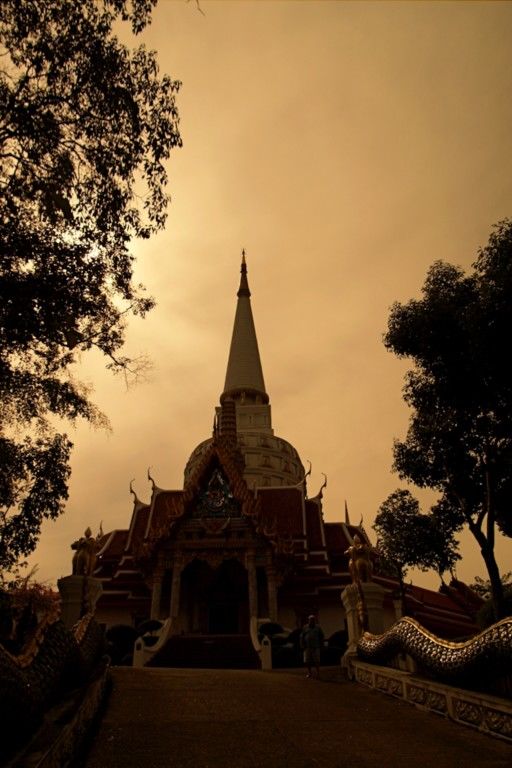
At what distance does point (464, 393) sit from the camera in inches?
531

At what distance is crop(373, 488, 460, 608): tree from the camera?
53.1ft

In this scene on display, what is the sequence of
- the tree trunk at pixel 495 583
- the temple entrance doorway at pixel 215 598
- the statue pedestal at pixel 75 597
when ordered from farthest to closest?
the temple entrance doorway at pixel 215 598
the tree trunk at pixel 495 583
the statue pedestal at pixel 75 597

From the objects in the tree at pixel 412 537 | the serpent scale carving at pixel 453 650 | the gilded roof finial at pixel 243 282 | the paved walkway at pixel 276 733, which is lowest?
the paved walkway at pixel 276 733

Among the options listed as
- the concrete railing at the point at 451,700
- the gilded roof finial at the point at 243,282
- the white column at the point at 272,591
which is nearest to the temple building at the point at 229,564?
the white column at the point at 272,591

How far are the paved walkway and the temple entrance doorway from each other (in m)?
13.7

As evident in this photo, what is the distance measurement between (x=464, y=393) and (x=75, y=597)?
9.87 m

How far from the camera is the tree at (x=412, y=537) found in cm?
1619

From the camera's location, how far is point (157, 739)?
5.15 m

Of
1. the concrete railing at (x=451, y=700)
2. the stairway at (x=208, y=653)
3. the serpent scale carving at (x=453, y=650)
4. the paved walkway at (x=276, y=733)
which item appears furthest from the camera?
the stairway at (x=208, y=653)

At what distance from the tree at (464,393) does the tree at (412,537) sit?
0.84m

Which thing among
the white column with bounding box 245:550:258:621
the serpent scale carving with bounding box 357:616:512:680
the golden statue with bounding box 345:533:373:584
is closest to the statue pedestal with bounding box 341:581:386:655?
the golden statue with bounding box 345:533:373:584

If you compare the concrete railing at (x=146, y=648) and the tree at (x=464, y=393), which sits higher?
the tree at (x=464, y=393)

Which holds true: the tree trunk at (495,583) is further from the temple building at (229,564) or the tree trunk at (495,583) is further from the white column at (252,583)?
the white column at (252,583)

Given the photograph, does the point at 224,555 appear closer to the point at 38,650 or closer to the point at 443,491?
the point at 443,491
